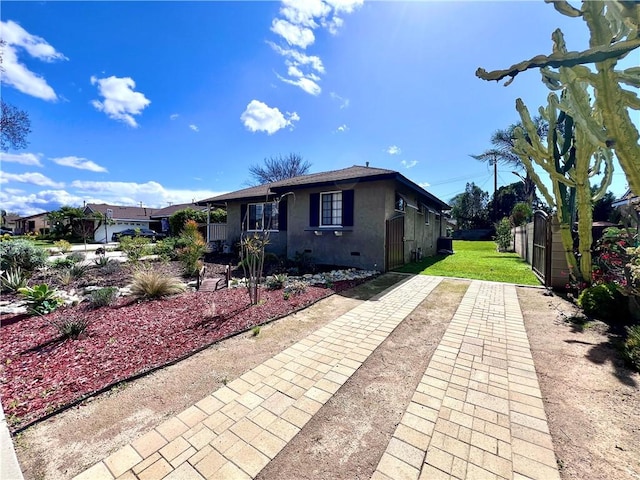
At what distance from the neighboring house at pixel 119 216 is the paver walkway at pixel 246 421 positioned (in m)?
37.1

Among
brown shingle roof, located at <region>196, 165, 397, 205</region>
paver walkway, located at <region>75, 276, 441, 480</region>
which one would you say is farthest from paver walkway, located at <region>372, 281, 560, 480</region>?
brown shingle roof, located at <region>196, 165, 397, 205</region>

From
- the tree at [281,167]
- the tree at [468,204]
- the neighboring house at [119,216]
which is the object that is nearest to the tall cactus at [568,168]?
the tree at [281,167]

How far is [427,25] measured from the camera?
7.00m

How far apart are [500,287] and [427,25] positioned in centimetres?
Result: 748

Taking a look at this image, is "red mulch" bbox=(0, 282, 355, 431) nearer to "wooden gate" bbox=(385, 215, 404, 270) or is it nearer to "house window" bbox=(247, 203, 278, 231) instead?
"wooden gate" bbox=(385, 215, 404, 270)

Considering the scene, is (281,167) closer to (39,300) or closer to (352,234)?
(352,234)

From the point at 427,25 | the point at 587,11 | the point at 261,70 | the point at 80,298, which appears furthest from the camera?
the point at 261,70

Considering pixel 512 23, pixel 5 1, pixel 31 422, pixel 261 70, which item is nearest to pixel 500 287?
pixel 512 23

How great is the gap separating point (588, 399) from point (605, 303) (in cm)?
325

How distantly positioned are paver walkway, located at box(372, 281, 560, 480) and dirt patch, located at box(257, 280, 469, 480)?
106 millimetres

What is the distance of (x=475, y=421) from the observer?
86.6 inches

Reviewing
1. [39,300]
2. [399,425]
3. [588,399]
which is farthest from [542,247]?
[39,300]

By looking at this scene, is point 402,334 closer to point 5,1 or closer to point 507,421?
point 507,421

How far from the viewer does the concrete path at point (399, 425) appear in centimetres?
175
